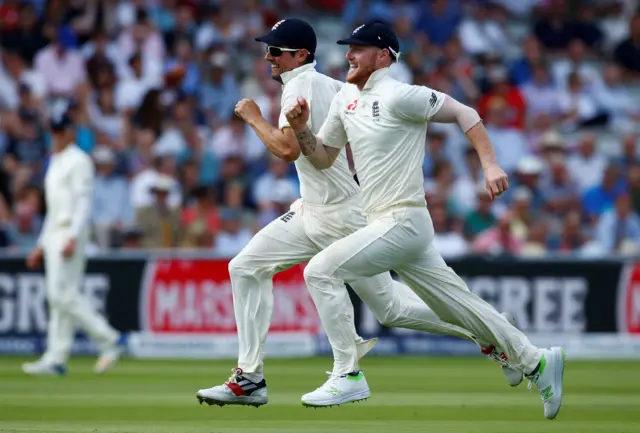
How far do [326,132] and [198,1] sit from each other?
38.4ft

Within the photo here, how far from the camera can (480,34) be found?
1902 cm

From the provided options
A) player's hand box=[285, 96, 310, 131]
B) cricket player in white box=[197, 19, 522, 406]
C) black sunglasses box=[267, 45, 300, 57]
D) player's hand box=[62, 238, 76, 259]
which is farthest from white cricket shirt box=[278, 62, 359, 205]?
player's hand box=[62, 238, 76, 259]

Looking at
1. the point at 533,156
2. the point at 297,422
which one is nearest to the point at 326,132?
the point at 297,422

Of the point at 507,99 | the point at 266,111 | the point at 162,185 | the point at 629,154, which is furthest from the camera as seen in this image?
the point at 507,99

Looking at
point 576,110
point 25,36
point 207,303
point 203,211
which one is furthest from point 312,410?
point 576,110

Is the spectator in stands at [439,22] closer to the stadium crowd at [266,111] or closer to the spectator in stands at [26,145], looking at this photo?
the stadium crowd at [266,111]

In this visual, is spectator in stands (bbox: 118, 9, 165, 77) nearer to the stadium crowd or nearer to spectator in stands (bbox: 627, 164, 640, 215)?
the stadium crowd

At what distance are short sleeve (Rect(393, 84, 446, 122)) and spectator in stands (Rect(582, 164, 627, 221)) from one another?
9.49 metres

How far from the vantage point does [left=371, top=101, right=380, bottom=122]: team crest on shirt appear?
24.1ft

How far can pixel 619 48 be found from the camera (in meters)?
19.2

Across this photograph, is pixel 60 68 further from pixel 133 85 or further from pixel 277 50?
pixel 277 50

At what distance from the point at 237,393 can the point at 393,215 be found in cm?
144

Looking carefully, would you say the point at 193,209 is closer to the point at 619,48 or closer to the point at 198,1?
the point at 198,1

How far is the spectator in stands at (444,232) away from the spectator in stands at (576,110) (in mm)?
3638
